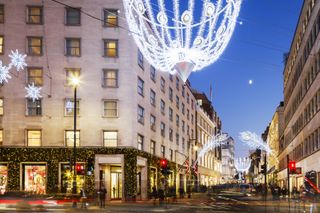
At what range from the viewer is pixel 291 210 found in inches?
1244

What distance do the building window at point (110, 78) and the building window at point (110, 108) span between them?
1659mm

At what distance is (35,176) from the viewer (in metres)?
51.1

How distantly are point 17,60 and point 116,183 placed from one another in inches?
609

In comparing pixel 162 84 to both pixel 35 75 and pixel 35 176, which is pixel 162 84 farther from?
pixel 35 176

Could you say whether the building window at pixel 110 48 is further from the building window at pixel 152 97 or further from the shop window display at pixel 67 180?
the shop window display at pixel 67 180

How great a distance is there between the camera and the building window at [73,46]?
2064 inches

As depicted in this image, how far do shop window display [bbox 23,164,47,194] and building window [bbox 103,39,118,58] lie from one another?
12328 mm

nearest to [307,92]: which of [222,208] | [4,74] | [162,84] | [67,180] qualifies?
[162,84]

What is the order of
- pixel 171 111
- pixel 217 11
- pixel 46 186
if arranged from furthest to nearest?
1. pixel 171 111
2. pixel 46 186
3. pixel 217 11

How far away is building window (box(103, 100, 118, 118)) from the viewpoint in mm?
52125

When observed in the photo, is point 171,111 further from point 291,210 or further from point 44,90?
point 291,210

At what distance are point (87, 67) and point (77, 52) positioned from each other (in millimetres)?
1770

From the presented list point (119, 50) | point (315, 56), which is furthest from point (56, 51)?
point (315, 56)

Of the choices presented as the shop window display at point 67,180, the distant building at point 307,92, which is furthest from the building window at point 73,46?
the distant building at point 307,92
